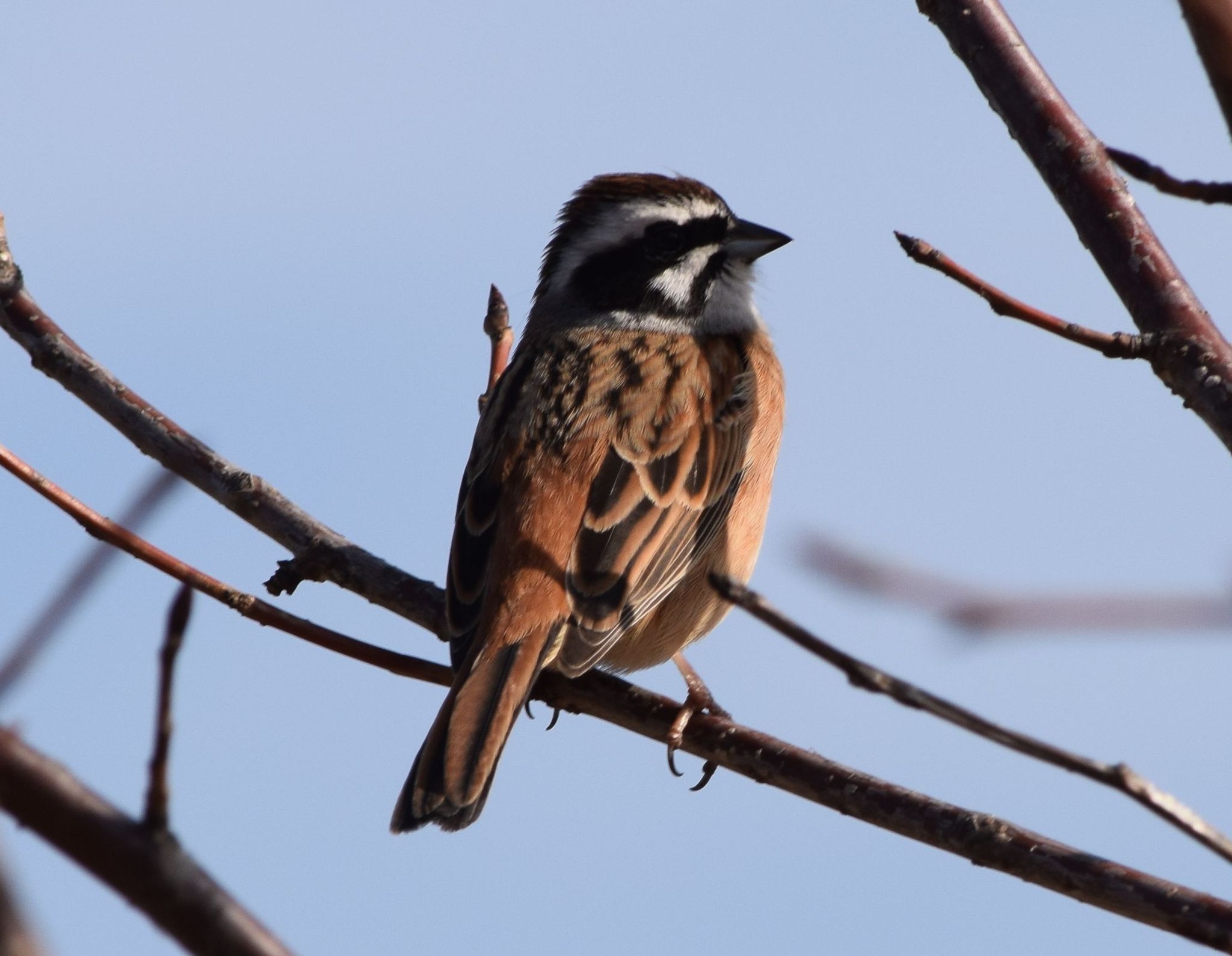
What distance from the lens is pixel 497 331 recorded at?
6.42 meters

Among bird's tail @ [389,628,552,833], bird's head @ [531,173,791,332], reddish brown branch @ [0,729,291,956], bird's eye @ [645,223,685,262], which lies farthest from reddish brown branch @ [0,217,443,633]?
reddish brown branch @ [0,729,291,956]

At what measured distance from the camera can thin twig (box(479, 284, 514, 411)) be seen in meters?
6.41

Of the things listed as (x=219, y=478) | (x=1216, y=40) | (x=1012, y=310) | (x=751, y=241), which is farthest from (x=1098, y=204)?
(x=751, y=241)

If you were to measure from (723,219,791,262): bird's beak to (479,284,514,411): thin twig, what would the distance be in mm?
1422

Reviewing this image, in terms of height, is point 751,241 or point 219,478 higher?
point 751,241

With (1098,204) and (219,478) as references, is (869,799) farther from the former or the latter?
(219,478)

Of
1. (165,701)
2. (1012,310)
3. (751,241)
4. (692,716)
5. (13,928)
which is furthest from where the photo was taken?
(751,241)

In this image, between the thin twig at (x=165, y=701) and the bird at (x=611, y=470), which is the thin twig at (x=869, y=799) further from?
the thin twig at (x=165, y=701)

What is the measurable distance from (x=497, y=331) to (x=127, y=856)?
183 inches

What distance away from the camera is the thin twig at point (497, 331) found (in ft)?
21.0

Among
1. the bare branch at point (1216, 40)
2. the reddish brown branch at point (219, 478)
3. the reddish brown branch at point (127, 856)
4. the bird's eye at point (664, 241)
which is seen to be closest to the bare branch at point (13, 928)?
the reddish brown branch at point (127, 856)

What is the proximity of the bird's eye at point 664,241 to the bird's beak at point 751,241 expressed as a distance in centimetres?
21

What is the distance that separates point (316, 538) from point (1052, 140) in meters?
2.78

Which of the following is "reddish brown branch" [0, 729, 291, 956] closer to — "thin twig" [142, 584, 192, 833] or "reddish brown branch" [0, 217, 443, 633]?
"thin twig" [142, 584, 192, 833]
